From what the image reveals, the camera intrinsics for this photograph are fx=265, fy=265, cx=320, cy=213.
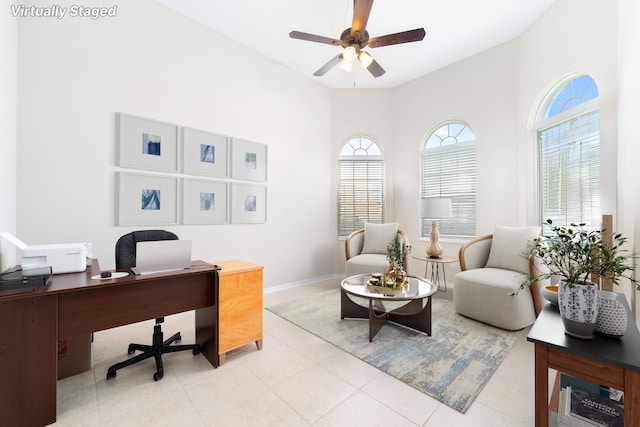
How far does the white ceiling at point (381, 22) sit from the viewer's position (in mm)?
2906

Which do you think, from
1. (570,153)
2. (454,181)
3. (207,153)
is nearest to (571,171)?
(570,153)

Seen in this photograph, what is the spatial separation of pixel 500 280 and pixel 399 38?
2553mm

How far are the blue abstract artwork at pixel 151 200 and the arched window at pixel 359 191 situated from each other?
286cm

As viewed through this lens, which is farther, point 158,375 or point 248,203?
point 248,203

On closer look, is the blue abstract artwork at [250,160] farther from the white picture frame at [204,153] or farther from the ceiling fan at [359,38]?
the ceiling fan at [359,38]

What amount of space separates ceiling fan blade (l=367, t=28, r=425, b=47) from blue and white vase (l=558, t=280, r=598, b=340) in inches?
93.1

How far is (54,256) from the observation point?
1.70 meters

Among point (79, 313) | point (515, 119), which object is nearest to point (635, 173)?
point (515, 119)

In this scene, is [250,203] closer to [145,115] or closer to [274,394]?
[145,115]

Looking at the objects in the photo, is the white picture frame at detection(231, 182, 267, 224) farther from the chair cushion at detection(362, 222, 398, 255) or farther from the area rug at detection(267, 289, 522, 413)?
the chair cushion at detection(362, 222, 398, 255)

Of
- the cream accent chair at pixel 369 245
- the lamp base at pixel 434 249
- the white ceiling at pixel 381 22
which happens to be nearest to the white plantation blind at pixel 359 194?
the cream accent chair at pixel 369 245

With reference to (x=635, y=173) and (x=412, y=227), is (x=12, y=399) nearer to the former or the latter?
(x=635, y=173)

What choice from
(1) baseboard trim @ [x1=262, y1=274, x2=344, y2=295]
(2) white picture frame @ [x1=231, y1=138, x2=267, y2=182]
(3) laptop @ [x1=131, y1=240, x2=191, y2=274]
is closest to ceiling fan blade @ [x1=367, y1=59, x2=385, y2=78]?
(2) white picture frame @ [x1=231, y1=138, x2=267, y2=182]

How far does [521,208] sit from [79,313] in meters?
4.47
